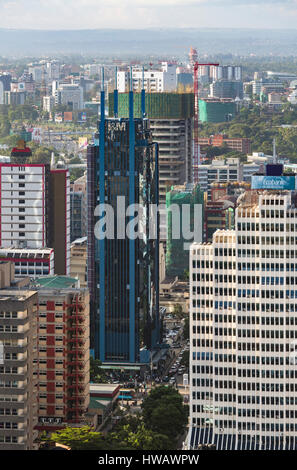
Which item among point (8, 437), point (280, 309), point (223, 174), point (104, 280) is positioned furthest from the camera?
point (223, 174)

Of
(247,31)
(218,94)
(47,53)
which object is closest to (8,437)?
(247,31)

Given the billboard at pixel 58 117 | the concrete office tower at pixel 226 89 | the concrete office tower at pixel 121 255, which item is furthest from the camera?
the concrete office tower at pixel 226 89

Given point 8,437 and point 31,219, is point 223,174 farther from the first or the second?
point 8,437

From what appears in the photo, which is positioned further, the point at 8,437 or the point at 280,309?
the point at 280,309

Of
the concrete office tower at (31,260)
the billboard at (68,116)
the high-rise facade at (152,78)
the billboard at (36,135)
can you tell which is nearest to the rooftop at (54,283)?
the concrete office tower at (31,260)

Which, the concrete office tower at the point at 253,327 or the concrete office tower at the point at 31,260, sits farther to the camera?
the concrete office tower at the point at 31,260

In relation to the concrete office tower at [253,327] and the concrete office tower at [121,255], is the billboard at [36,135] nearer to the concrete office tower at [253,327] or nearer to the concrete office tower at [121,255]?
the concrete office tower at [121,255]

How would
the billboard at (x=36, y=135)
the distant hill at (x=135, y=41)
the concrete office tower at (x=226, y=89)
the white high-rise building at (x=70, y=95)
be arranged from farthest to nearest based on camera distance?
the concrete office tower at (x=226, y=89) → the white high-rise building at (x=70, y=95) → the billboard at (x=36, y=135) → the distant hill at (x=135, y=41)
